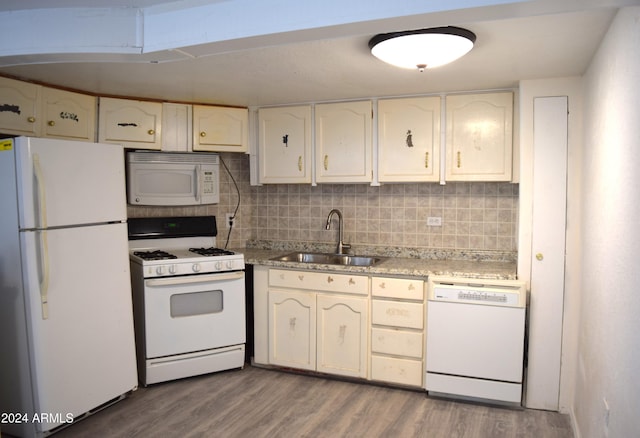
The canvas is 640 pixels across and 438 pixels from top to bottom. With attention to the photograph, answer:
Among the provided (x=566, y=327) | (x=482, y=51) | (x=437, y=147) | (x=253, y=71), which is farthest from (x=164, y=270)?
(x=566, y=327)

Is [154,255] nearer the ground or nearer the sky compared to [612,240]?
nearer the ground

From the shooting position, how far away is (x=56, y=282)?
2596 millimetres

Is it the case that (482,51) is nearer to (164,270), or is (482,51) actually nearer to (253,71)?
(253,71)

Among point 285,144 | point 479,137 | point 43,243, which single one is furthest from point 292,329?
point 479,137

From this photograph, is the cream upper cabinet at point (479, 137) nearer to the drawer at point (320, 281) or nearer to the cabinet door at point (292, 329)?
the drawer at point (320, 281)

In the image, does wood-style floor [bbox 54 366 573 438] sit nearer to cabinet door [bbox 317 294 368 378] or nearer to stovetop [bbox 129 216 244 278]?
cabinet door [bbox 317 294 368 378]

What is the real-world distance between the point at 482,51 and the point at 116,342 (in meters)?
2.69

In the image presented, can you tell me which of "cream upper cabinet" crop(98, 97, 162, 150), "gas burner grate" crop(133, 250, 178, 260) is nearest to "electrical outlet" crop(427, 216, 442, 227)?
"gas burner grate" crop(133, 250, 178, 260)

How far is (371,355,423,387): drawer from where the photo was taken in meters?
3.16

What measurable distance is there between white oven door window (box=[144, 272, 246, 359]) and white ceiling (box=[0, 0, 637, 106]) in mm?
1338

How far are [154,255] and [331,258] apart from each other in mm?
1368

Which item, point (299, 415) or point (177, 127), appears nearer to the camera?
point (299, 415)

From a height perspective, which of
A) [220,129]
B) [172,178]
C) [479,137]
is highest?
[220,129]

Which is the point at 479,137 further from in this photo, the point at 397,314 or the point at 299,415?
the point at 299,415
